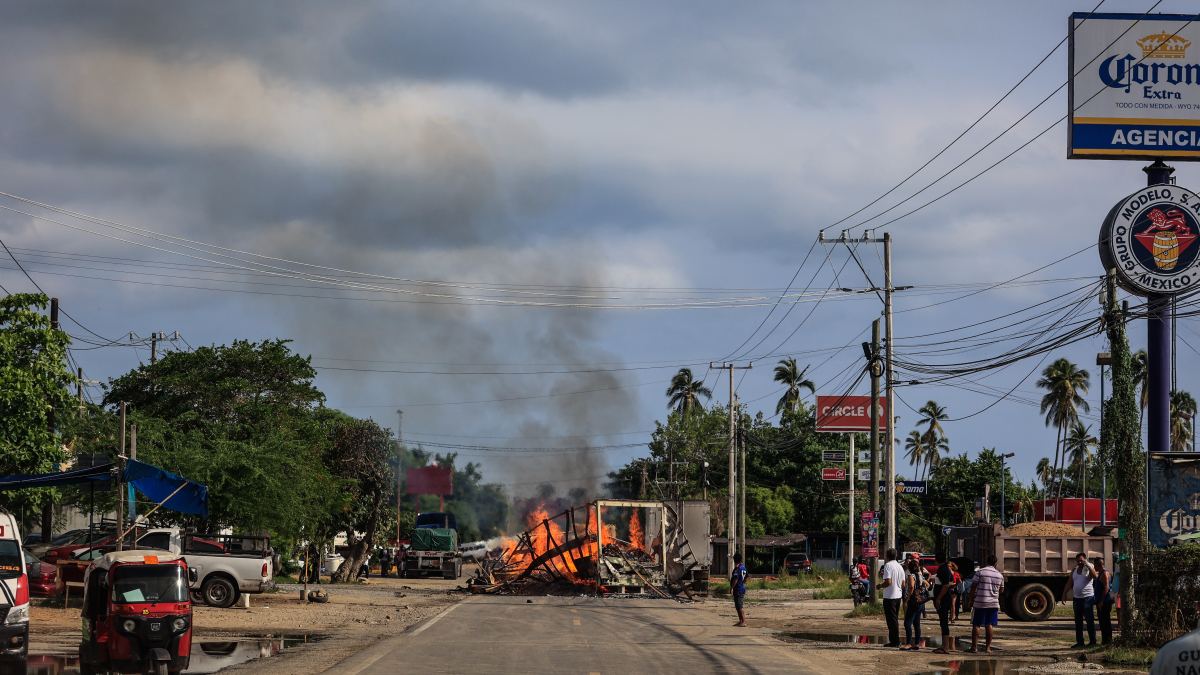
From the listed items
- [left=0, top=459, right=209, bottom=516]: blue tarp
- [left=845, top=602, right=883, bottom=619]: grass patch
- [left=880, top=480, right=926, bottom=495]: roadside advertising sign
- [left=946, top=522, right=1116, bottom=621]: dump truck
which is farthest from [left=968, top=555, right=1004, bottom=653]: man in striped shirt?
[left=880, top=480, right=926, bottom=495]: roadside advertising sign

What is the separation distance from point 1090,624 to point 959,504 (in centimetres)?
6176

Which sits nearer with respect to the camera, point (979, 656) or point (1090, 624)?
point (979, 656)

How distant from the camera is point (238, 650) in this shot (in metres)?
21.8

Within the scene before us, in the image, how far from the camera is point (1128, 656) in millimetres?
20797

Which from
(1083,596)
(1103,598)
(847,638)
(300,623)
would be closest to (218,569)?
(300,623)

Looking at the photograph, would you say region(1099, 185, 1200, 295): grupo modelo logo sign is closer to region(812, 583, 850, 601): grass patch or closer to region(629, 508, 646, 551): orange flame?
region(812, 583, 850, 601): grass patch

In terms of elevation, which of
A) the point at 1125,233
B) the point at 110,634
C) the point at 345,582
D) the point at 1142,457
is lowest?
the point at 345,582

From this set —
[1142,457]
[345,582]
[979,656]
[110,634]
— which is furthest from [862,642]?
[345,582]

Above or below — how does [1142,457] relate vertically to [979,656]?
above

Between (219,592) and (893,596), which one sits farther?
(219,592)

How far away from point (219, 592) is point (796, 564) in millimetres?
49327

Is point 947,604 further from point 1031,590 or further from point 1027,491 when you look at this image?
point 1027,491

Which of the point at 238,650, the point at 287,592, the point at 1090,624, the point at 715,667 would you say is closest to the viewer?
the point at 715,667

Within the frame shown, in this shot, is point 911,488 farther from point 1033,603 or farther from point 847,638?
point 847,638
